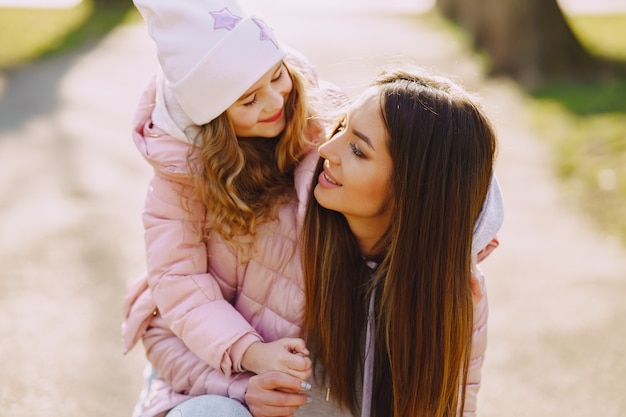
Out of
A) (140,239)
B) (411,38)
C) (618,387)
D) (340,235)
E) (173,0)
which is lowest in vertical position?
(411,38)

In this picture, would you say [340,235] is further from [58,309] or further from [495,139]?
[58,309]

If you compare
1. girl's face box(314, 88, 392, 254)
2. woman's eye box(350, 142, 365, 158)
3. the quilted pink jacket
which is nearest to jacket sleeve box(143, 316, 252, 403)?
the quilted pink jacket

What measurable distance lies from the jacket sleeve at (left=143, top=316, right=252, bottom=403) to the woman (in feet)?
0.25

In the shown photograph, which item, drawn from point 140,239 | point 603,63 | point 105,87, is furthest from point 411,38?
point 140,239

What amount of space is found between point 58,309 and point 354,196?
5.90ft

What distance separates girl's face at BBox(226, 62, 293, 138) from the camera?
2088 mm

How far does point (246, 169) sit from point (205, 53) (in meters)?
0.31

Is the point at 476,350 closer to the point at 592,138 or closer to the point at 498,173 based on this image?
the point at 498,173

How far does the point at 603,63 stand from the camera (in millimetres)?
7125

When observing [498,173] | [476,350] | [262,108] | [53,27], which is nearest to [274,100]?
[262,108]

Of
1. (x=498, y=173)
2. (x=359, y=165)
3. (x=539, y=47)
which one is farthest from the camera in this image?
(x=539, y=47)

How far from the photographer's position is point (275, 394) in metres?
1.96

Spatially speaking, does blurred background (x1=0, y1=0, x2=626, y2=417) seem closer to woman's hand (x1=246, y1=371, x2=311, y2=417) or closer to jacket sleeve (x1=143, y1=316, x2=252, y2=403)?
jacket sleeve (x1=143, y1=316, x2=252, y2=403)

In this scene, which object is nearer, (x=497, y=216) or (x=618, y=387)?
(x=497, y=216)
